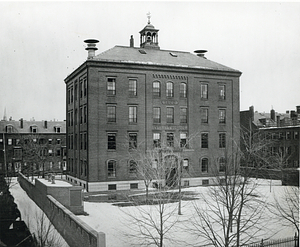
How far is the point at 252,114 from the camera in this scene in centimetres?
6444

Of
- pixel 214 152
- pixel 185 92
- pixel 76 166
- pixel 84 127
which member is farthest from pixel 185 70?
pixel 76 166

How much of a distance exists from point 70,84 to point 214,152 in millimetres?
Answer: 20738

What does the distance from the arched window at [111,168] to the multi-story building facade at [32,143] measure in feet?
73.3

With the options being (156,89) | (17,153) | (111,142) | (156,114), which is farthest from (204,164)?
(17,153)

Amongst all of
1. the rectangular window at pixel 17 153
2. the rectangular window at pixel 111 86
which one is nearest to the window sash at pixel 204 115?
the rectangular window at pixel 111 86

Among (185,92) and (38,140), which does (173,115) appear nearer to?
(185,92)

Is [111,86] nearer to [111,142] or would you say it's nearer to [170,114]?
[111,142]

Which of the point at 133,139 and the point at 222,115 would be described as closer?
the point at 133,139

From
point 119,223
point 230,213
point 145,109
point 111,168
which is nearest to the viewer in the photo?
point 230,213

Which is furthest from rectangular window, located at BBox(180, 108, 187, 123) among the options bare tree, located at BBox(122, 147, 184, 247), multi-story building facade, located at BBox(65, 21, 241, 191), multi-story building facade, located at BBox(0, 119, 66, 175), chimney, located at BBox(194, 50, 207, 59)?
multi-story building facade, located at BBox(0, 119, 66, 175)

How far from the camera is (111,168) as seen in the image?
37.4 metres

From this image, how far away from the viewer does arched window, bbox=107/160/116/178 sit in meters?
37.2

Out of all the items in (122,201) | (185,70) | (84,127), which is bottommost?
(122,201)

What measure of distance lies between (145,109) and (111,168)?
7616mm
